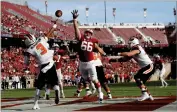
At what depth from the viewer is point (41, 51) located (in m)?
10.6

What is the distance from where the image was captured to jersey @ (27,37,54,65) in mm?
10555

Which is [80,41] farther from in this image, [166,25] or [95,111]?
[166,25]

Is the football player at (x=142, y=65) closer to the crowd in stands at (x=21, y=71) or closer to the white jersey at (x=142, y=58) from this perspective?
the white jersey at (x=142, y=58)

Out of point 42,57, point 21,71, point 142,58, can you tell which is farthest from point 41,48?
point 21,71

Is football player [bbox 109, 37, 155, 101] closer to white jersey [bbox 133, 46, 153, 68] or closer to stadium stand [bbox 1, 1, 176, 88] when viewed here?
white jersey [bbox 133, 46, 153, 68]

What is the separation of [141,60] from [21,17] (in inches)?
1848

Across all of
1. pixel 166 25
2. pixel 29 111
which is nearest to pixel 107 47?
pixel 166 25

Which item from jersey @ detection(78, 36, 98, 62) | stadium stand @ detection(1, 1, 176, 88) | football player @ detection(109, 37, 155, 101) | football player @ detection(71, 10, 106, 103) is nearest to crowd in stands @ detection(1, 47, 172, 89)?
stadium stand @ detection(1, 1, 176, 88)

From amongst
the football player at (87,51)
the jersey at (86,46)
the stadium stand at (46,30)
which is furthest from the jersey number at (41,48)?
the stadium stand at (46,30)

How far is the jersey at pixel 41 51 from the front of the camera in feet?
34.6

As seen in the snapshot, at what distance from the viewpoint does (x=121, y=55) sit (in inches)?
415

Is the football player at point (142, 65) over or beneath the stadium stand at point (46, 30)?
beneath

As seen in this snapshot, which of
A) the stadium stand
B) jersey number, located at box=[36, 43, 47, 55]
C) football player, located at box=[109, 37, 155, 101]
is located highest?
the stadium stand

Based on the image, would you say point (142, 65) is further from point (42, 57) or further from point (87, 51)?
point (42, 57)
